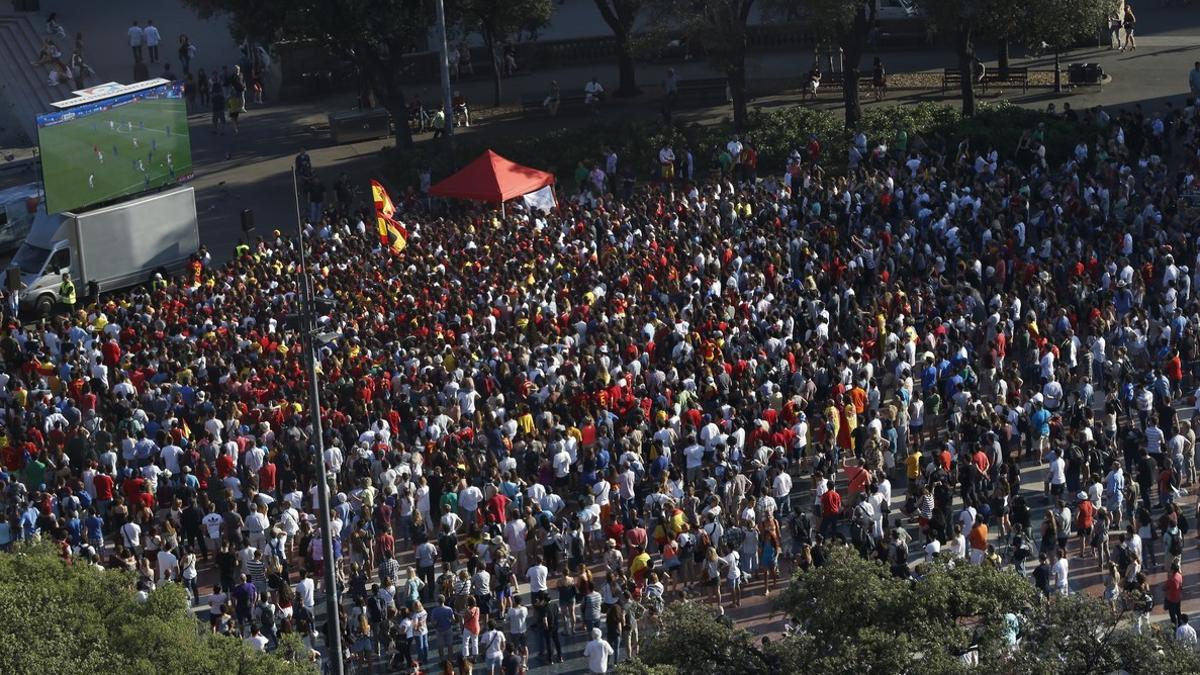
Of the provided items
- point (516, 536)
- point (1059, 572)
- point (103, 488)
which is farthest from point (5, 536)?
point (1059, 572)

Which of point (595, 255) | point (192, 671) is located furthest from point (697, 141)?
point (192, 671)

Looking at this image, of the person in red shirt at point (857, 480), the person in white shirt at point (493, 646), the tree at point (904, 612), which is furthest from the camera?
the person in red shirt at point (857, 480)

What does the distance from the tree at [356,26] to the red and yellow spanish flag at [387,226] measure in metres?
8.58

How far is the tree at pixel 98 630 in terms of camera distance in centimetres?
1789

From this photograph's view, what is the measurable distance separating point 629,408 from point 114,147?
55.6 feet

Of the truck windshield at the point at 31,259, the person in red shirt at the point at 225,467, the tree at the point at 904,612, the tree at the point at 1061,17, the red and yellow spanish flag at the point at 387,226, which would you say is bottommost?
the person in red shirt at the point at 225,467

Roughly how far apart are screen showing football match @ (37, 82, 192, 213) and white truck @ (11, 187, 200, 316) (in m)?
0.51

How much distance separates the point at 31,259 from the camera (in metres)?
38.7

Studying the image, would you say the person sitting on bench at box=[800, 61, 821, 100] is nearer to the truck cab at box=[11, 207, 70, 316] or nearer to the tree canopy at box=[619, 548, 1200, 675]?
the truck cab at box=[11, 207, 70, 316]

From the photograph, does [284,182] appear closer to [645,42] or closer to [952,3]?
[645,42]

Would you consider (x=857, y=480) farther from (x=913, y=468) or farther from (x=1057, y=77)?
(x=1057, y=77)

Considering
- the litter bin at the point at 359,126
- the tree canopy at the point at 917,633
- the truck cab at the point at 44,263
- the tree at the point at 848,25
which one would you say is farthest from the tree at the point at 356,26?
the tree canopy at the point at 917,633

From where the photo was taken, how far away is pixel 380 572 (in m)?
24.4

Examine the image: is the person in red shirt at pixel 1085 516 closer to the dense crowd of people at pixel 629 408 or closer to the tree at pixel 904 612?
the dense crowd of people at pixel 629 408
